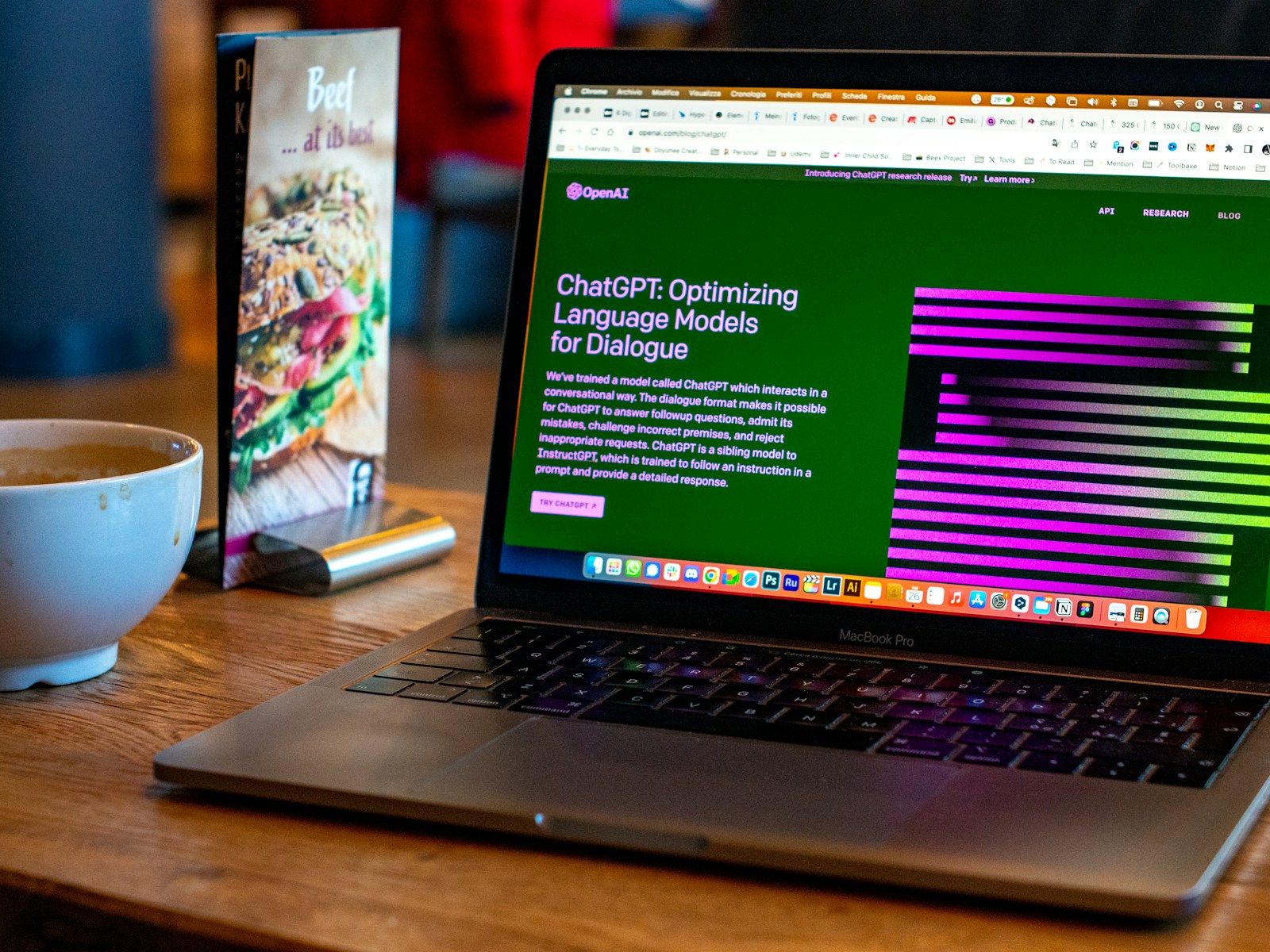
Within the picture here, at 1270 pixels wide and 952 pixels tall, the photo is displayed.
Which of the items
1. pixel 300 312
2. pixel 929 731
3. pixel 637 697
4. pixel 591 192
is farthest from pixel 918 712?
pixel 300 312

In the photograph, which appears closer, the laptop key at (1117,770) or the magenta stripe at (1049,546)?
the laptop key at (1117,770)

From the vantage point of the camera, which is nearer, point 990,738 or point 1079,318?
point 990,738

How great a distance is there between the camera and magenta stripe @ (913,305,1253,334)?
0.65 m

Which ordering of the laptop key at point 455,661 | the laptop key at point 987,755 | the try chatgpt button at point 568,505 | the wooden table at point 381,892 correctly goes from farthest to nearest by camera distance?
the try chatgpt button at point 568,505 → the laptop key at point 455,661 → the laptop key at point 987,755 → the wooden table at point 381,892

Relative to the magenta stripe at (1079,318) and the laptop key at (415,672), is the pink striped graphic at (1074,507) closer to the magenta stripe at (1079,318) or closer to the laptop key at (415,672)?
the magenta stripe at (1079,318)

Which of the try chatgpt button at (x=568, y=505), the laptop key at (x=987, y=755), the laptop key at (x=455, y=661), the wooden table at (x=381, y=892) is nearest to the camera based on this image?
the wooden table at (x=381, y=892)

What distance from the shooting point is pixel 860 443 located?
69 cm

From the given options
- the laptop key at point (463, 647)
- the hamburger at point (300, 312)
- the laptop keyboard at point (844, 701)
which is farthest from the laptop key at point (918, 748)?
the hamburger at point (300, 312)

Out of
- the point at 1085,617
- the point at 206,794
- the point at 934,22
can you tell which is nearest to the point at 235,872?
the point at 206,794

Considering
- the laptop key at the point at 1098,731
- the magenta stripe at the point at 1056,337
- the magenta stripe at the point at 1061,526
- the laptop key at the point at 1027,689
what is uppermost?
the magenta stripe at the point at 1056,337

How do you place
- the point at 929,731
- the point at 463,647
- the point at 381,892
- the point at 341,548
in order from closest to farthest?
the point at 381,892 → the point at 929,731 → the point at 463,647 → the point at 341,548

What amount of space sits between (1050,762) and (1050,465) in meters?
0.20

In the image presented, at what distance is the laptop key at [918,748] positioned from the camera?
0.52 meters

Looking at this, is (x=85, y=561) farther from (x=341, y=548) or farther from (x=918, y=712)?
(x=918, y=712)
